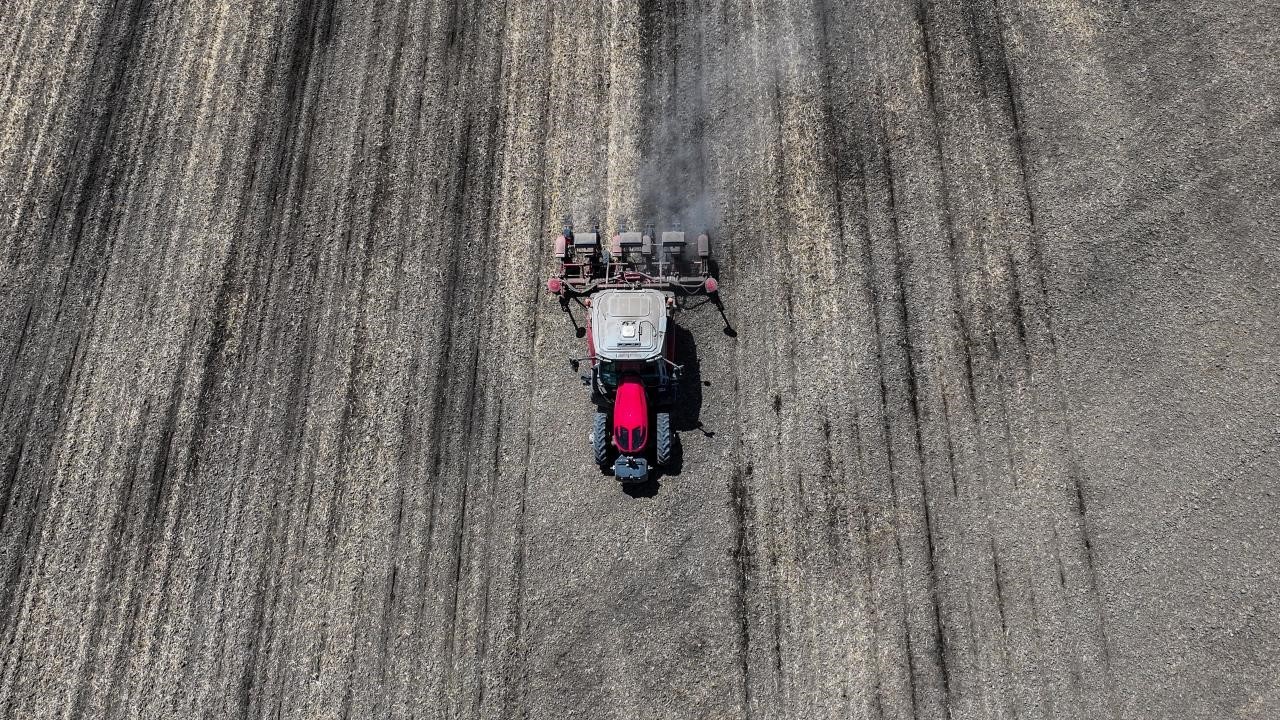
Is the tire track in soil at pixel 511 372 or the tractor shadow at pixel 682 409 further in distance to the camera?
Result: the tractor shadow at pixel 682 409

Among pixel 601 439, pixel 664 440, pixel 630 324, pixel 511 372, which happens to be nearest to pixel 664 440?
pixel 664 440

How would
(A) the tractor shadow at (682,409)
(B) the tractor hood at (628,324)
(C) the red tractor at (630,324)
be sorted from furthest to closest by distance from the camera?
(A) the tractor shadow at (682,409) → (C) the red tractor at (630,324) → (B) the tractor hood at (628,324)

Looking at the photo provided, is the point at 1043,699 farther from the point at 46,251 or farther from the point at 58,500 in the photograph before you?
the point at 46,251

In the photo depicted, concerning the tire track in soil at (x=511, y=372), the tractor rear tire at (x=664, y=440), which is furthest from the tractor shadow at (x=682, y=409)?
the tractor rear tire at (x=664, y=440)

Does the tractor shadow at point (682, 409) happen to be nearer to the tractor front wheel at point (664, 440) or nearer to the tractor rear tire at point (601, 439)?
the tractor front wheel at point (664, 440)

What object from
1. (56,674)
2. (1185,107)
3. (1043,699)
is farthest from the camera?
(1185,107)

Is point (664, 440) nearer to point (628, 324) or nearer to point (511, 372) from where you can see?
point (628, 324)

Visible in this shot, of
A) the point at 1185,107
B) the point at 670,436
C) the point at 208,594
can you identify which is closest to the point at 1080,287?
the point at 1185,107
